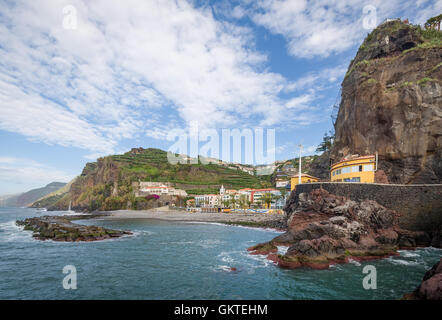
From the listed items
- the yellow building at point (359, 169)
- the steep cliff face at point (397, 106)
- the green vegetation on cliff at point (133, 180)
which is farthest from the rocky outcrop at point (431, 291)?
the green vegetation on cliff at point (133, 180)

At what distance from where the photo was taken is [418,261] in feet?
70.3

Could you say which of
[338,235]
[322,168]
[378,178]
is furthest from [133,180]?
[338,235]

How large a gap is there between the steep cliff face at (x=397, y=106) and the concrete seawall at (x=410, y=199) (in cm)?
757

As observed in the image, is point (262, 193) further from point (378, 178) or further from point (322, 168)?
point (378, 178)

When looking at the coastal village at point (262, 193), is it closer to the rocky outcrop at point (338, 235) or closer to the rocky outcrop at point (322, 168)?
→ the rocky outcrop at point (338, 235)

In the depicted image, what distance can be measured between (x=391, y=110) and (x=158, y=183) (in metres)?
107

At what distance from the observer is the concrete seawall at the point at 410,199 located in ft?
91.5
